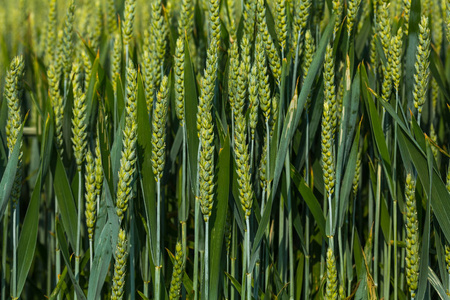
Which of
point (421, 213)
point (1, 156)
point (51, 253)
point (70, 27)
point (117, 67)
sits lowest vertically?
point (51, 253)

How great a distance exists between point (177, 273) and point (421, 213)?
54 centimetres

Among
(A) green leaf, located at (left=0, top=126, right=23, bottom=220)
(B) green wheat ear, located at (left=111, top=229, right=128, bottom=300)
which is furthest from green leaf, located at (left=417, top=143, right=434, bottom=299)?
(A) green leaf, located at (left=0, top=126, right=23, bottom=220)

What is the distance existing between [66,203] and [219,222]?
34 cm

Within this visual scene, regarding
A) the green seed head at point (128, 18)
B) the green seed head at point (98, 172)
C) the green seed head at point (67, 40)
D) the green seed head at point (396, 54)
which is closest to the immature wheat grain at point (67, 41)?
the green seed head at point (67, 40)

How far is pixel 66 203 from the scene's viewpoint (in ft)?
3.70

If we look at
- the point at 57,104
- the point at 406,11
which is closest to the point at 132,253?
→ the point at 57,104

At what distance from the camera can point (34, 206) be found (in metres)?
1.10

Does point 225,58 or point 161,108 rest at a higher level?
point 225,58

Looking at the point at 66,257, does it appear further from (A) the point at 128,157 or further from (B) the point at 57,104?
(B) the point at 57,104

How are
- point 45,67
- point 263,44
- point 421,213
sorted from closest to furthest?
point 263,44 → point 421,213 → point 45,67

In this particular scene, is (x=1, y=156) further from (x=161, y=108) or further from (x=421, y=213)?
(x=421, y=213)

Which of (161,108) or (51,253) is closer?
(161,108)

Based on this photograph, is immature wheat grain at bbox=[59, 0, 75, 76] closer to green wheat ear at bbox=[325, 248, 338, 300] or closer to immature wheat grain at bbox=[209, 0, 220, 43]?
immature wheat grain at bbox=[209, 0, 220, 43]

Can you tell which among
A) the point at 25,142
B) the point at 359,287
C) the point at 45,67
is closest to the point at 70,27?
the point at 45,67
